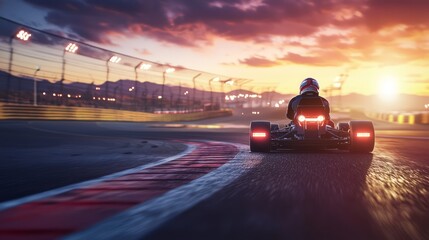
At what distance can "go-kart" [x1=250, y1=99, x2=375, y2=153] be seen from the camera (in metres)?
9.59

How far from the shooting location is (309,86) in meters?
10.2

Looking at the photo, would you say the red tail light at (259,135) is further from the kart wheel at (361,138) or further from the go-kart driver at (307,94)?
the kart wheel at (361,138)

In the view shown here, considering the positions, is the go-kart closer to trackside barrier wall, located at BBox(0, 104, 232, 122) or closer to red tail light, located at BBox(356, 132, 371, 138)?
red tail light, located at BBox(356, 132, 371, 138)

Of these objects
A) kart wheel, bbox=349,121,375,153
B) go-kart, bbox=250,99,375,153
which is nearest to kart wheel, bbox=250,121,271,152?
go-kart, bbox=250,99,375,153

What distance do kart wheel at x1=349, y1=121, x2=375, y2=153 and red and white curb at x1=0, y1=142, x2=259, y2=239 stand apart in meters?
4.13

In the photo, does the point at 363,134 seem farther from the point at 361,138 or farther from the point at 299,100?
the point at 299,100

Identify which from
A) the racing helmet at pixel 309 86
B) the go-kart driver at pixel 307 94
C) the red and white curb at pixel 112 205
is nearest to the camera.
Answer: the red and white curb at pixel 112 205

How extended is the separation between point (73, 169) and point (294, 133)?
15.7 ft

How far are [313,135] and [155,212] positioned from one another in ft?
21.7

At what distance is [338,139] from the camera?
964cm

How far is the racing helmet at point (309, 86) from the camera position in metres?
10.2

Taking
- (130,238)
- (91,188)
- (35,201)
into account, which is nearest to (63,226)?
(130,238)

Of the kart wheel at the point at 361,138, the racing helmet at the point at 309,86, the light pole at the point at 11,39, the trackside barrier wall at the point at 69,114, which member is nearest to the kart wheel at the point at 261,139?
the racing helmet at the point at 309,86

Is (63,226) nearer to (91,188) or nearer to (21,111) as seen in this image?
(91,188)
